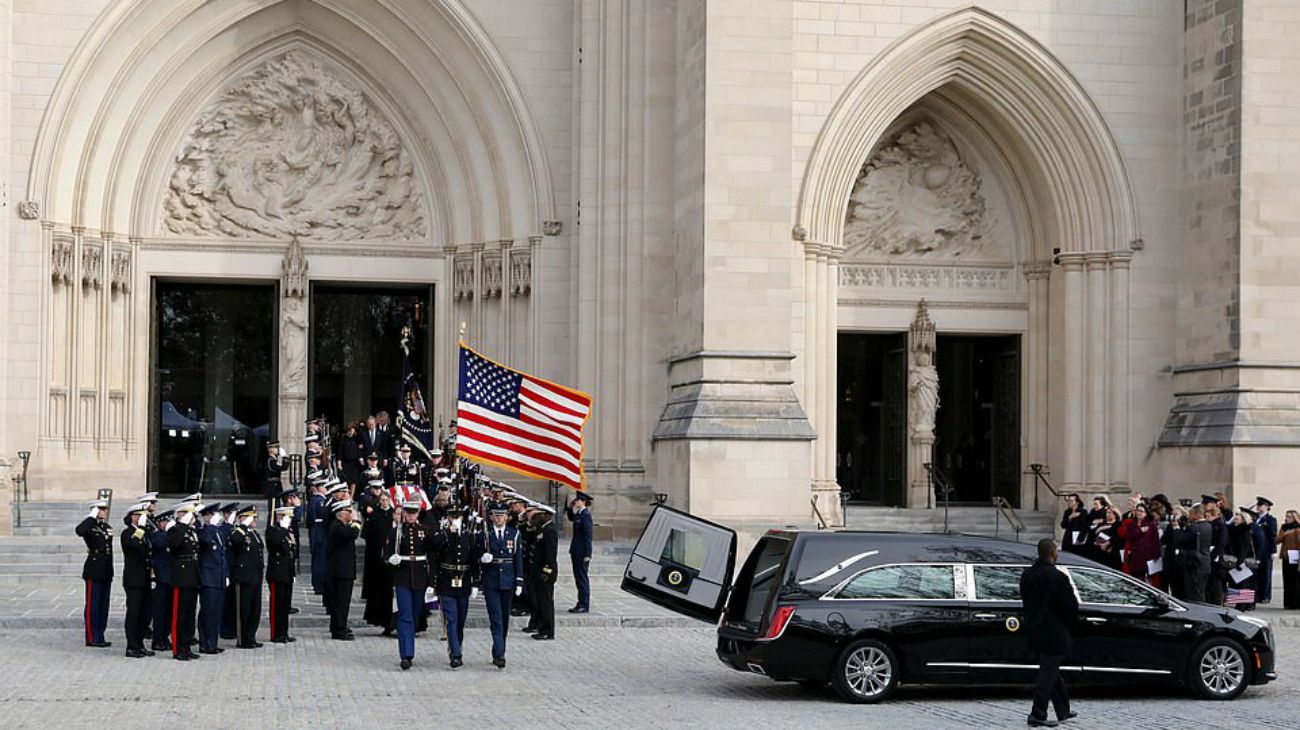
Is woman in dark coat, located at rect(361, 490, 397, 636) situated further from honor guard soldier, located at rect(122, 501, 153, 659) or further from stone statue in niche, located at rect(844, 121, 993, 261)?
stone statue in niche, located at rect(844, 121, 993, 261)

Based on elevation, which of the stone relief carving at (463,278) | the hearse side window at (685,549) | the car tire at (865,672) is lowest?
the car tire at (865,672)

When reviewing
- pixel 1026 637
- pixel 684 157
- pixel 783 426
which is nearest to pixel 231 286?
pixel 684 157

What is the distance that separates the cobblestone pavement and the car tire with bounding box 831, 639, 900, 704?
6.0 inches

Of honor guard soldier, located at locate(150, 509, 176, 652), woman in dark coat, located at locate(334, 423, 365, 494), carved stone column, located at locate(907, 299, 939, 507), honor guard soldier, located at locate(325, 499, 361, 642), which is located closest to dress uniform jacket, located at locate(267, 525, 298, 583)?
honor guard soldier, located at locate(325, 499, 361, 642)

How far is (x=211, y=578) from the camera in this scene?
17031 millimetres

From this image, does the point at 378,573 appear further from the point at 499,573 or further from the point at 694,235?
the point at 694,235

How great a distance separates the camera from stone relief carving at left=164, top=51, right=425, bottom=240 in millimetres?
28547

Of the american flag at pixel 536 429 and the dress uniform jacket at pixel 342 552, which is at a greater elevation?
the american flag at pixel 536 429

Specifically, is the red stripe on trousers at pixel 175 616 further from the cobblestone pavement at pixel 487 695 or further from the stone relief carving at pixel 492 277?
the stone relief carving at pixel 492 277

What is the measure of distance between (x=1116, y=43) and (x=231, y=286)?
1436 cm

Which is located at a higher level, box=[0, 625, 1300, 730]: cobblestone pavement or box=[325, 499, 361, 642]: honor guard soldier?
box=[325, 499, 361, 642]: honor guard soldier

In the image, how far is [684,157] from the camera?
26.0m

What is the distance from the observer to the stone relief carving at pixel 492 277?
28.8 m

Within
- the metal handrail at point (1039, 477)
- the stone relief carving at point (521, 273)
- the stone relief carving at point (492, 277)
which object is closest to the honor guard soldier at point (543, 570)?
the stone relief carving at point (521, 273)
